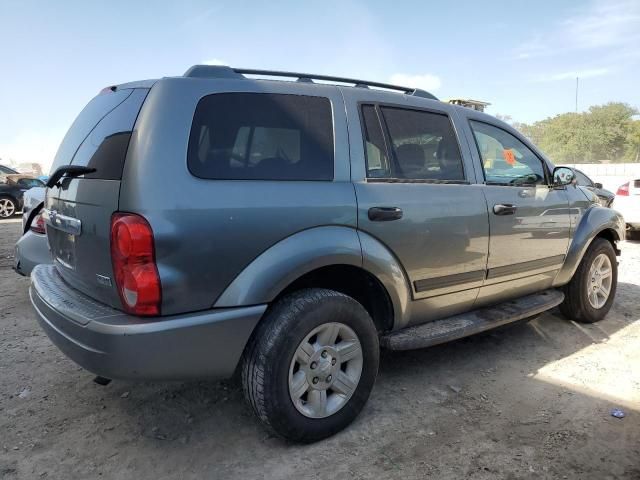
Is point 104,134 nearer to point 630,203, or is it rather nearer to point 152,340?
point 152,340

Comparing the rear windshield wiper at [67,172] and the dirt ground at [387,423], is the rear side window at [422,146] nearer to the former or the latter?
the dirt ground at [387,423]

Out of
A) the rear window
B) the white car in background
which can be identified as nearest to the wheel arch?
the rear window

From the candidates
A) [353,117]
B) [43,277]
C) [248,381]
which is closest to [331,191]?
[353,117]

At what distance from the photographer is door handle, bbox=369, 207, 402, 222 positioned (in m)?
2.78

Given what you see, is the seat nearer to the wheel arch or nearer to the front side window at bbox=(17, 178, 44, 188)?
the front side window at bbox=(17, 178, 44, 188)

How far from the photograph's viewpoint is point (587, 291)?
4.52 meters

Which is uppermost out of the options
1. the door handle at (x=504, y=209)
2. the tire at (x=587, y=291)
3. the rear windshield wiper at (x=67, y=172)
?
the rear windshield wiper at (x=67, y=172)

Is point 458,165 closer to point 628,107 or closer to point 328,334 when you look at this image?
point 328,334

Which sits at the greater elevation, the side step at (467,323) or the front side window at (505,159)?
the front side window at (505,159)

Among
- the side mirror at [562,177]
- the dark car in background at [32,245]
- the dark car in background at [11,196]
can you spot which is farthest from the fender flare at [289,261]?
the dark car in background at [11,196]

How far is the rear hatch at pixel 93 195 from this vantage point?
2336 millimetres

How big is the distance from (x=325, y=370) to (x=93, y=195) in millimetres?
1491

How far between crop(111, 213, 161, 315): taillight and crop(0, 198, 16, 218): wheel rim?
46.5ft

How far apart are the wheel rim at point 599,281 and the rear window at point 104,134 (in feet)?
13.4
